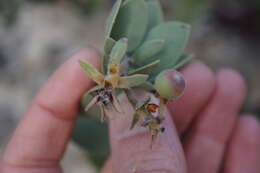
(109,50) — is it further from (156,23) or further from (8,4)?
(8,4)

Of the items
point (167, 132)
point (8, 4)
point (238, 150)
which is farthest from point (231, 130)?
point (8, 4)

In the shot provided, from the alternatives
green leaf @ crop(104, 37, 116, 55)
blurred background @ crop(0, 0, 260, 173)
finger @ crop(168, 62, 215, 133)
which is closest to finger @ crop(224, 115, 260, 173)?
finger @ crop(168, 62, 215, 133)

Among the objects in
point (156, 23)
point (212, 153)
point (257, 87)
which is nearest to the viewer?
point (156, 23)

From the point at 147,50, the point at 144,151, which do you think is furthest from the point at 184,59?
the point at 144,151

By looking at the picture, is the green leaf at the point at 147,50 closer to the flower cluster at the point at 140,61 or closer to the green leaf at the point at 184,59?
the flower cluster at the point at 140,61

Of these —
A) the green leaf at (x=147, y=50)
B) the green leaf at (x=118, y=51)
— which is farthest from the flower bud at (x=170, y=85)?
the green leaf at (x=147, y=50)

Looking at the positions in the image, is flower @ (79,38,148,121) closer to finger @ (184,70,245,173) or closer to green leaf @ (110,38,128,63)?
green leaf @ (110,38,128,63)

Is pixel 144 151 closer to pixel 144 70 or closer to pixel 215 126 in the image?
pixel 144 70
